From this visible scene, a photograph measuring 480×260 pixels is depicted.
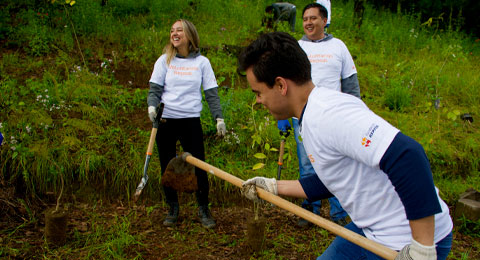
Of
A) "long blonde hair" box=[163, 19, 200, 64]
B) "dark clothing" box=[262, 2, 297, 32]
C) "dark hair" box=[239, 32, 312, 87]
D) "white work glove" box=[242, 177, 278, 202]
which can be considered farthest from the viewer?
"dark clothing" box=[262, 2, 297, 32]

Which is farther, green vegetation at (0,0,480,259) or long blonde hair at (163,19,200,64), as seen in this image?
green vegetation at (0,0,480,259)

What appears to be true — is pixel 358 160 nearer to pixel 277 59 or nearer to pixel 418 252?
pixel 418 252

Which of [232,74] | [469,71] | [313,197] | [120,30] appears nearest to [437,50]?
[469,71]

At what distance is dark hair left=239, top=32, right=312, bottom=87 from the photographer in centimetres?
157

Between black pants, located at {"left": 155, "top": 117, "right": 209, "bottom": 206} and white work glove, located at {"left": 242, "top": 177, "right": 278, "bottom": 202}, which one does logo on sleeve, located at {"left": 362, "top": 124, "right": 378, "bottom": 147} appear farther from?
black pants, located at {"left": 155, "top": 117, "right": 209, "bottom": 206}

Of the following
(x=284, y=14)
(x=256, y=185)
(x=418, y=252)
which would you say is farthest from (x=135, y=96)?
(x=418, y=252)

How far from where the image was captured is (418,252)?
1.33 meters

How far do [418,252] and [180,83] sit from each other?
99.6 inches

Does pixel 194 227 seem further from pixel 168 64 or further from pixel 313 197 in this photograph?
pixel 313 197

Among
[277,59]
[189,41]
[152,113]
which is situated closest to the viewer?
[277,59]

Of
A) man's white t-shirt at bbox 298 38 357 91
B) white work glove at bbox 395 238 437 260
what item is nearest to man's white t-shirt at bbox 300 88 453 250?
white work glove at bbox 395 238 437 260

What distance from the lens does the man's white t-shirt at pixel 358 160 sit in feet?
4.29

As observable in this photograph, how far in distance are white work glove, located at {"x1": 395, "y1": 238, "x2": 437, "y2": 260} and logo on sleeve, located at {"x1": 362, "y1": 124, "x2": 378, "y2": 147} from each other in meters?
0.40

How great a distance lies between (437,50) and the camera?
8.28 meters
